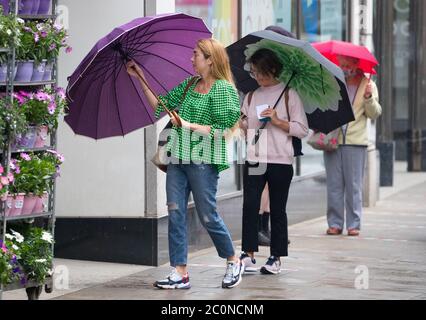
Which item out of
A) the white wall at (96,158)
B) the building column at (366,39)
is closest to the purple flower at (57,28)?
the white wall at (96,158)

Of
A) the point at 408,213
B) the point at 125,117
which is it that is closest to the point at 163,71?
the point at 125,117

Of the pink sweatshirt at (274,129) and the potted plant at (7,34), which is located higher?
the potted plant at (7,34)

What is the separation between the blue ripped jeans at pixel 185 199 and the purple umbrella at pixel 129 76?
494 millimetres

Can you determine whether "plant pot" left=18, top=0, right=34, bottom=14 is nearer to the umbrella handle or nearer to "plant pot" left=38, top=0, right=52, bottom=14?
"plant pot" left=38, top=0, right=52, bottom=14

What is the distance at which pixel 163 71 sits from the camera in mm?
8508

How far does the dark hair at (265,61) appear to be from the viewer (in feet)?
29.4

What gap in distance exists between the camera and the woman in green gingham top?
8.21 m

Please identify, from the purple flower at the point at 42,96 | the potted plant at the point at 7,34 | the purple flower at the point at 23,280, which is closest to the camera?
the potted plant at the point at 7,34

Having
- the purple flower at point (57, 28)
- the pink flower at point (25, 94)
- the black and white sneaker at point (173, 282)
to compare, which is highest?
the purple flower at point (57, 28)

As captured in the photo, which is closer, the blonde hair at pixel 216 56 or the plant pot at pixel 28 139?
the plant pot at pixel 28 139

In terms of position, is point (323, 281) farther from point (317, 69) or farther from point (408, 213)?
point (408, 213)

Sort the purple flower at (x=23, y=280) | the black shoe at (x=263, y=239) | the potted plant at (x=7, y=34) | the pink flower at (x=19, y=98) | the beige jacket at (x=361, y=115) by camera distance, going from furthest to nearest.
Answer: the beige jacket at (x=361, y=115)
the black shoe at (x=263, y=239)
the purple flower at (x=23, y=280)
the pink flower at (x=19, y=98)
the potted plant at (x=7, y=34)

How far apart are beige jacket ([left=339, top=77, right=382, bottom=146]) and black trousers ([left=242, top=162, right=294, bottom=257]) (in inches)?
113

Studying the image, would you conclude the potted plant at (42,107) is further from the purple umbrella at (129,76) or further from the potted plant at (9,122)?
the purple umbrella at (129,76)
